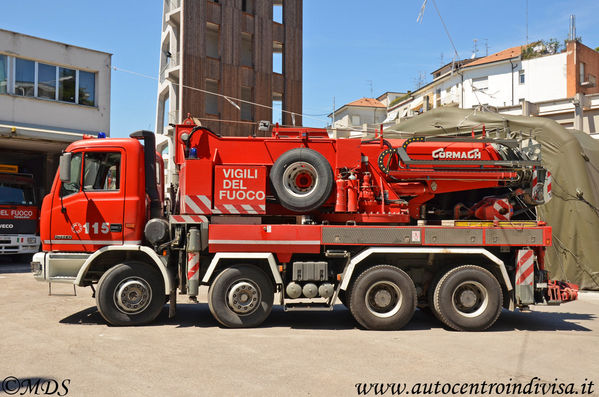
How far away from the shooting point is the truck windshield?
1705 centimetres

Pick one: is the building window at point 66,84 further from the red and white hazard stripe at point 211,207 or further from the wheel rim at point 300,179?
the wheel rim at point 300,179

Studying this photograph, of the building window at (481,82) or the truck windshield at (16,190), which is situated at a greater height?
the building window at (481,82)

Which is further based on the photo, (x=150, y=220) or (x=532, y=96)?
(x=532, y=96)

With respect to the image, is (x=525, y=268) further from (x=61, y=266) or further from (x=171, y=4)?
(x=171, y=4)

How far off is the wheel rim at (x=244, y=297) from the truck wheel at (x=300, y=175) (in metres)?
1.40

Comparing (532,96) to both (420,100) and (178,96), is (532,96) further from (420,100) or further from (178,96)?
(178,96)

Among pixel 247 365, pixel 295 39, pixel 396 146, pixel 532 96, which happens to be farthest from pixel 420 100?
pixel 247 365

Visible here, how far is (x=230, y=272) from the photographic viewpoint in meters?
7.63

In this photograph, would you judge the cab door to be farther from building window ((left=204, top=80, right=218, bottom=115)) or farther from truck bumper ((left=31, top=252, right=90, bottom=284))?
building window ((left=204, top=80, right=218, bottom=115))

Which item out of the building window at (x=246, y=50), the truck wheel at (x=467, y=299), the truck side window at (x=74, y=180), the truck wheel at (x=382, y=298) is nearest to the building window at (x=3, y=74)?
the truck side window at (x=74, y=180)

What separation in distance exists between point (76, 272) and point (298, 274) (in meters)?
3.52

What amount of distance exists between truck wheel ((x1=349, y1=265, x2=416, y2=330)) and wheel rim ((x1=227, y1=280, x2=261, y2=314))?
1520mm

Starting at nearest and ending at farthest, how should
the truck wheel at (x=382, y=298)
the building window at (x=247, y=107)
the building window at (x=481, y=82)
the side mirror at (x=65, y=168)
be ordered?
the side mirror at (x=65, y=168) < the truck wheel at (x=382, y=298) < the building window at (x=247, y=107) < the building window at (x=481, y=82)

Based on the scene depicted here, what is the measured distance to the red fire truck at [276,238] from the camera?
7.70 metres
